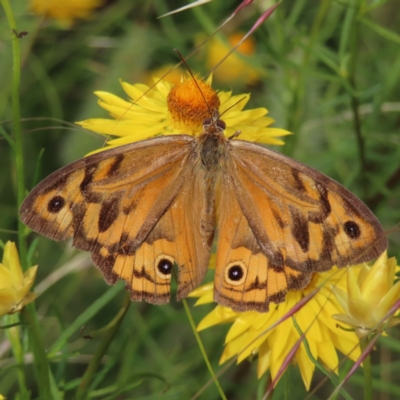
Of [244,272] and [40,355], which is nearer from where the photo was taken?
[40,355]

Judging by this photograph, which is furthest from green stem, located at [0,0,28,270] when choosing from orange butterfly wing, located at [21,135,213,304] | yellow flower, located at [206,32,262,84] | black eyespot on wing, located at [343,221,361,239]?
yellow flower, located at [206,32,262,84]

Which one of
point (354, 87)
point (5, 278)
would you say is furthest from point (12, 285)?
point (354, 87)

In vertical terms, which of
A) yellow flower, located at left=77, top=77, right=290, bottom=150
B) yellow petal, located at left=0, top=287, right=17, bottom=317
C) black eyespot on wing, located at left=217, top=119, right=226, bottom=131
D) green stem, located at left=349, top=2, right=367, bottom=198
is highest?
green stem, located at left=349, top=2, right=367, bottom=198

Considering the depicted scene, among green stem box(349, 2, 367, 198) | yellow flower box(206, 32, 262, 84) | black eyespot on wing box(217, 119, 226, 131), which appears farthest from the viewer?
yellow flower box(206, 32, 262, 84)

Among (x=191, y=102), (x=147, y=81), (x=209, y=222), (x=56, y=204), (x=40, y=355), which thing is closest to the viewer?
(x=40, y=355)

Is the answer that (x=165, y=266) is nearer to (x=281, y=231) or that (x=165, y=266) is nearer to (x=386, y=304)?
(x=281, y=231)

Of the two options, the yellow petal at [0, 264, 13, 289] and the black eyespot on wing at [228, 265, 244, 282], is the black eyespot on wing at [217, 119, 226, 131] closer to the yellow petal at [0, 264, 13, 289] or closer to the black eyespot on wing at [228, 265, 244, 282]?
the black eyespot on wing at [228, 265, 244, 282]
